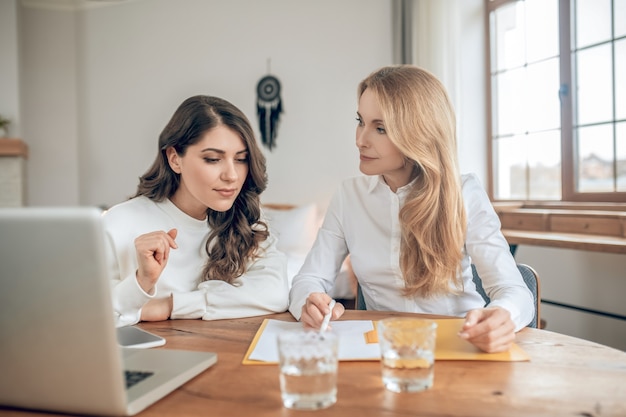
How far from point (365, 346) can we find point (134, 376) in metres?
0.37

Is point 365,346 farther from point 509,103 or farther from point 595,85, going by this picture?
point 509,103

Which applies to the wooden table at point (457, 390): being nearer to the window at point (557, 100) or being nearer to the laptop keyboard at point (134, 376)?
the laptop keyboard at point (134, 376)

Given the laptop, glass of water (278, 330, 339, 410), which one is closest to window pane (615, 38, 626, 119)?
glass of water (278, 330, 339, 410)

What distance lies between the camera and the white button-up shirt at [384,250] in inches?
54.2

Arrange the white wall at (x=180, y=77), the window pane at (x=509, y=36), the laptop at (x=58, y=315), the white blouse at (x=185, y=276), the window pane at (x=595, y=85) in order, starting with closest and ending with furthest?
the laptop at (x=58, y=315)
the white blouse at (x=185, y=276)
the window pane at (x=595, y=85)
the window pane at (x=509, y=36)
the white wall at (x=180, y=77)

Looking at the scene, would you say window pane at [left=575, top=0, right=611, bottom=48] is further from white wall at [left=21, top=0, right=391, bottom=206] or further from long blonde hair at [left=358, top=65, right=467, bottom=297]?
long blonde hair at [left=358, top=65, right=467, bottom=297]

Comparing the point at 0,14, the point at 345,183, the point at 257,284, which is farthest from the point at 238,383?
the point at 0,14

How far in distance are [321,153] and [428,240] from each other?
3477mm

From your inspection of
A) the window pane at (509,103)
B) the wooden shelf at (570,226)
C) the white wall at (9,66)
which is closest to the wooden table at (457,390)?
the wooden shelf at (570,226)

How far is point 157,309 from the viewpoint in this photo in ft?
4.03

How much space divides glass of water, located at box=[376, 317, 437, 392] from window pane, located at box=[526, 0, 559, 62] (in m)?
3.17

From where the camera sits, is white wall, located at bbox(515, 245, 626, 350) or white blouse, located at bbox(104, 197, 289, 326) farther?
white wall, located at bbox(515, 245, 626, 350)

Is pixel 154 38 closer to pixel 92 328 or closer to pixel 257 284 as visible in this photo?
pixel 257 284

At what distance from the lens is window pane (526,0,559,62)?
11.2 feet
